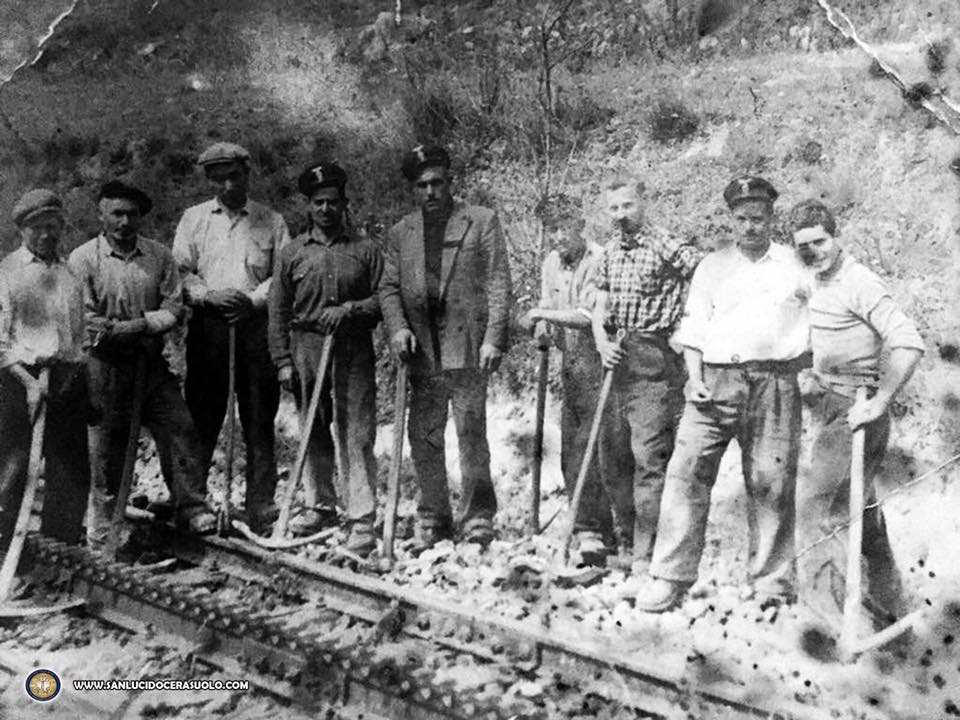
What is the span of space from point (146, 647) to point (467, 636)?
187cm

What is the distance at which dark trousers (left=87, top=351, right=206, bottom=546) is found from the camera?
22.7 ft

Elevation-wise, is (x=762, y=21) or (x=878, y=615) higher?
(x=762, y=21)

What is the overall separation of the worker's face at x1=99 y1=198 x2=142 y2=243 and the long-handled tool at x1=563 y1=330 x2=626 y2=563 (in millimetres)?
3190

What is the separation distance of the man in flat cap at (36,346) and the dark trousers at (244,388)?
2.43 feet

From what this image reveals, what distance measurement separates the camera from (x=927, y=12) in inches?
215

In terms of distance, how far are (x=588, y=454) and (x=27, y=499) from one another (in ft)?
11.5

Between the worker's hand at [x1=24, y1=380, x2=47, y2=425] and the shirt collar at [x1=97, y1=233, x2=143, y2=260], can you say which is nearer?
the worker's hand at [x1=24, y1=380, x2=47, y2=425]

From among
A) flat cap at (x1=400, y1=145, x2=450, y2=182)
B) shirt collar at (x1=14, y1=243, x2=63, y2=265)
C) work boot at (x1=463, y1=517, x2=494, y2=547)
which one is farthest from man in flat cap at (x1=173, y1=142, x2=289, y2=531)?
work boot at (x1=463, y1=517, x2=494, y2=547)

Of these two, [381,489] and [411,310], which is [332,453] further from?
[411,310]

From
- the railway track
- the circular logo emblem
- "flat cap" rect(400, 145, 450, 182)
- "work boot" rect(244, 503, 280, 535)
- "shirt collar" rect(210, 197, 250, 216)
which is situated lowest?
the circular logo emblem

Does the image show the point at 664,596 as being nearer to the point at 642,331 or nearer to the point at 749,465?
the point at 749,465

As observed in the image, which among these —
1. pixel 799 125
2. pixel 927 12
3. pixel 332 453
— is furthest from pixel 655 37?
pixel 332 453

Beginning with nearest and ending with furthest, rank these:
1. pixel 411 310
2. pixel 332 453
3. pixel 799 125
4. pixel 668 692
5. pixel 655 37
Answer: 1. pixel 668 692
2. pixel 799 125
3. pixel 655 37
4. pixel 411 310
5. pixel 332 453

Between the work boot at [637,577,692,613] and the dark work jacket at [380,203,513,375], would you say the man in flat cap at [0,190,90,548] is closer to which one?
the dark work jacket at [380,203,513,375]
